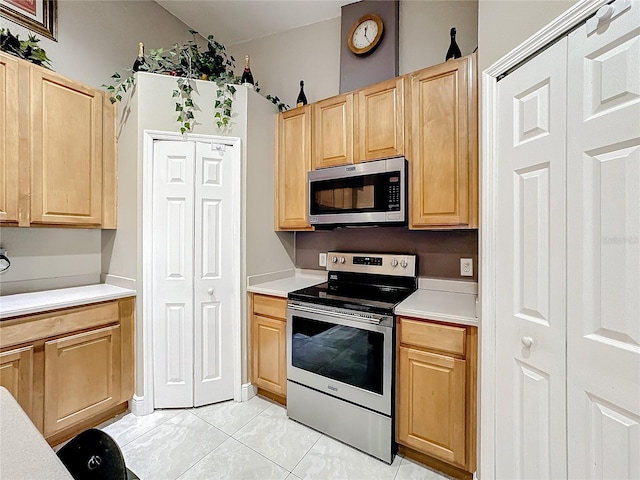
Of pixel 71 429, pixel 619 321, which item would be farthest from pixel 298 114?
pixel 71 429

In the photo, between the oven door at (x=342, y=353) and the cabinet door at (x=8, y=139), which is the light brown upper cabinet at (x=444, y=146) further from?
the cabinet door at (x=8, y=139)

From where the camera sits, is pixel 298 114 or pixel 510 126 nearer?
pixel 510 126

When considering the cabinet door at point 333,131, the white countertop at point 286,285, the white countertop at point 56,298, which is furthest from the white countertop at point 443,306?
the white countertop at point 56,298

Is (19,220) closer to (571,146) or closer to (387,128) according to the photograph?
(387,128)

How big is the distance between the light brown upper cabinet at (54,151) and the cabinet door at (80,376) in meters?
0.80

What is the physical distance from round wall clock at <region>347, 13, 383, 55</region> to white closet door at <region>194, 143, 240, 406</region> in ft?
4.33

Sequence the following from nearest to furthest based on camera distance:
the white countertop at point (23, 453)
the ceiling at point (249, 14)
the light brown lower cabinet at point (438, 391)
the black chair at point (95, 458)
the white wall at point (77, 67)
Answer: the white countertop at point (23, 453) → the black chair at point (95, 458) → the light brown lower cabinet at point (438, 391) → the white wall at point (77, 67) → the ceiling at point (249, 14)

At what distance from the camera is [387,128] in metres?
1.94

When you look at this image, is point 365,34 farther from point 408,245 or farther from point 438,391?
point 438,391

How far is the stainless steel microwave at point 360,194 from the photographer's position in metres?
1.85

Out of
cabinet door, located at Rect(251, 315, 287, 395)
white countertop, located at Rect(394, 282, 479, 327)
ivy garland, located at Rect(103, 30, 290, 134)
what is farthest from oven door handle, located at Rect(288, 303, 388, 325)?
ivy garland, located at Rect(103, 30, 290, 134)

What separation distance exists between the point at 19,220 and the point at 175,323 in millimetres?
1122

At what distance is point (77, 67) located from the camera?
215 centimetres

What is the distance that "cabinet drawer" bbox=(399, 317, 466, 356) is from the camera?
1.45 m
